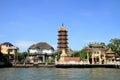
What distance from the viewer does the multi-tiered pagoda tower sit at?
364 feet

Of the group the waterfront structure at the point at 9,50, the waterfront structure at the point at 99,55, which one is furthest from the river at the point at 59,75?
the waterfront structure at the point at 9,50

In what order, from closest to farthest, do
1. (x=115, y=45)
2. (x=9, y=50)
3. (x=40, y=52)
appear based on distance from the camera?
(x=115, y=45) → (x=9, y=50) → (x=40, y=52)

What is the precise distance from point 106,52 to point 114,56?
2.49m

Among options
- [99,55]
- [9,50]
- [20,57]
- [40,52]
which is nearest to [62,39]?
[99,55]

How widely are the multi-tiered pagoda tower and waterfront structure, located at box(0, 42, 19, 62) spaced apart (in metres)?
15.7

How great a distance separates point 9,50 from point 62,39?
19907mm

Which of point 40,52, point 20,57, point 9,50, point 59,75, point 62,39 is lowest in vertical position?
point 59,75

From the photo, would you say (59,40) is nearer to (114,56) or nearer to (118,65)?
(114,56)

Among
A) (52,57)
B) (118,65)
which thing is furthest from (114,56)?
(52,57)

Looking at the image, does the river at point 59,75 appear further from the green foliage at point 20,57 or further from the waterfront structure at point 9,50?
the waterfront structure at point 9,50

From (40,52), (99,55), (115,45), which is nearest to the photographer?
(99,55)

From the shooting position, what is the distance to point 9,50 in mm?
120562

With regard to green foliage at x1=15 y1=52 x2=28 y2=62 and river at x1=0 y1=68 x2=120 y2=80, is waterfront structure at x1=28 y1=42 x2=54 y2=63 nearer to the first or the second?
green foliage at x1=15 y1=52 x2=28 y2=62

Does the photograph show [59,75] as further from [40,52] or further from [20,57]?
[40,52]
